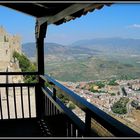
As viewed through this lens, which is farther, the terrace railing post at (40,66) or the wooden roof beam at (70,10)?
the terrace railing post at (40,66)

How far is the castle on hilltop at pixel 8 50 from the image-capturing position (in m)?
24.9

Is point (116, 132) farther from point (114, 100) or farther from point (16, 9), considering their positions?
point (114, 100)

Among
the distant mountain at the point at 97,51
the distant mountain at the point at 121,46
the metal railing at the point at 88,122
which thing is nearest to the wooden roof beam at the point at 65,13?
the metal railing at the point at 88,122

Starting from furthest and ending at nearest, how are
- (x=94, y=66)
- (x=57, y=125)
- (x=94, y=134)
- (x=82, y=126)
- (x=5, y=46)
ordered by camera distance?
(x=94, y=66)
(x=5, y=46)
(x=57, y=125)
(x=82, y=126)
(x=94, y=134)

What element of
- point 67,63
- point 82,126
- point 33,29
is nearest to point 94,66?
point 67,63

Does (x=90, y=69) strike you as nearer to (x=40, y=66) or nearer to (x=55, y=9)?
(x=40, y=66)

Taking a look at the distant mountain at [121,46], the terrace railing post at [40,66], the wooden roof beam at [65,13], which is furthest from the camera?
the distant mountain at [121,46]

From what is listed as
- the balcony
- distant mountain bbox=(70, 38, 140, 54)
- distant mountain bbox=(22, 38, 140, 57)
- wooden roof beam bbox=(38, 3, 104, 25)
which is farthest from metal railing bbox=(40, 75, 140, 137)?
distant mountain bbox=(22, 38, 140, 57)

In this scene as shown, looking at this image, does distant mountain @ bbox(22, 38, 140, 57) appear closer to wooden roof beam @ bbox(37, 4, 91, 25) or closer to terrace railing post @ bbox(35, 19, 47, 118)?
terrace railing post @ bbox(35, 19, 47, 118)

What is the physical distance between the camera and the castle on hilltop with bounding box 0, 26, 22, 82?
2486 centimetres

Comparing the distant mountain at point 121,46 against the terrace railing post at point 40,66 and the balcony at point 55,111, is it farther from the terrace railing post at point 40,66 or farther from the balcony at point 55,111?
the balcony at point 55,111

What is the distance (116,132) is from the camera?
1532 mm

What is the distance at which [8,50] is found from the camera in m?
26.9

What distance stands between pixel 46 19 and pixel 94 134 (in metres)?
2.22
